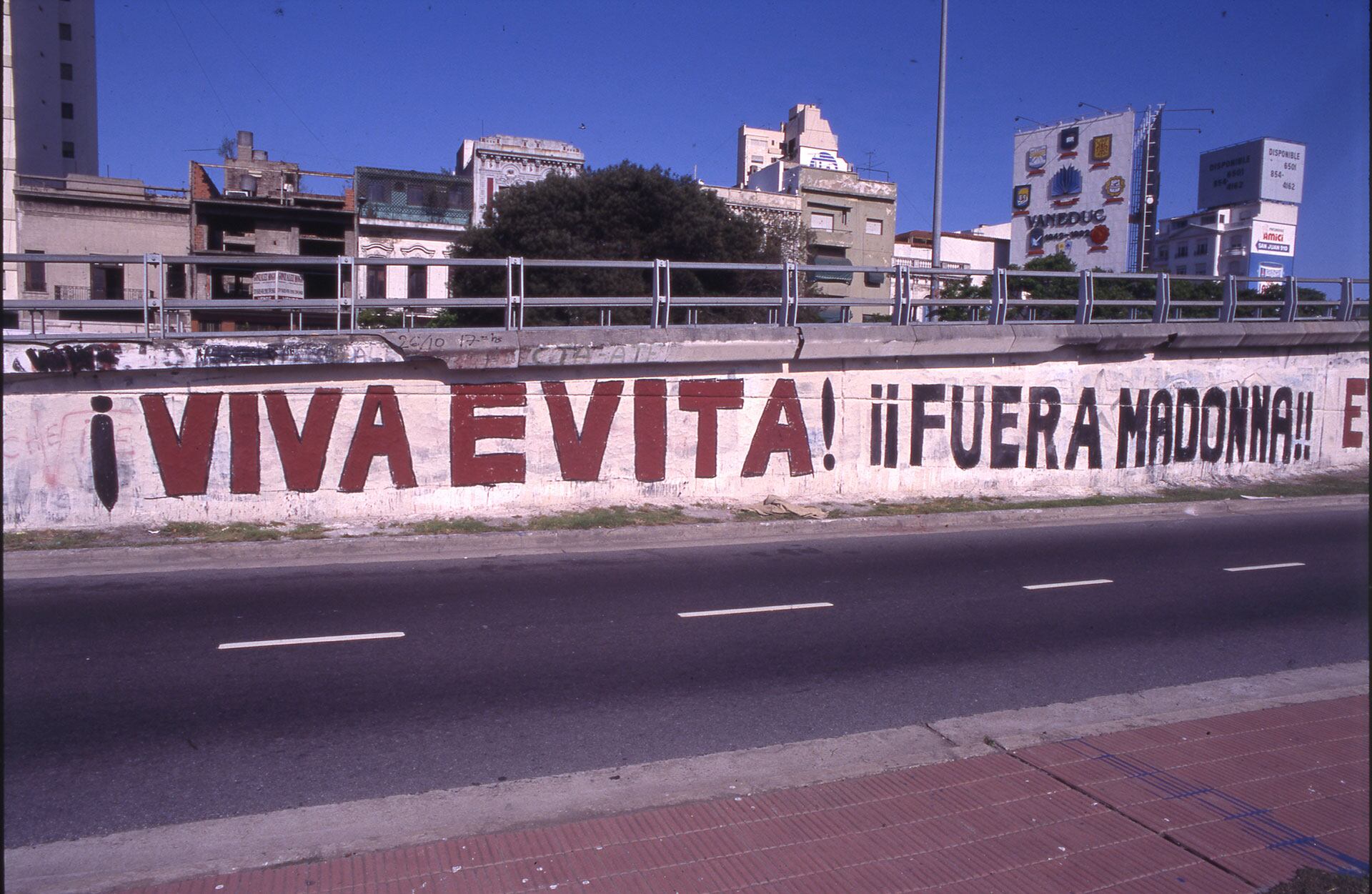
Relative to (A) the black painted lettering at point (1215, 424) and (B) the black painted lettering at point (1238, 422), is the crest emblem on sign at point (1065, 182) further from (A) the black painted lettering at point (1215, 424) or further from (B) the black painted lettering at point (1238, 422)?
(A) the black painted lettering at point (1215, 424)

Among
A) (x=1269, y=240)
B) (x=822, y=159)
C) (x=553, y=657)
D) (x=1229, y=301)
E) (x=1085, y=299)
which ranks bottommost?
(x=553, y=657)

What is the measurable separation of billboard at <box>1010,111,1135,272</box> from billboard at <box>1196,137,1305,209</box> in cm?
1658

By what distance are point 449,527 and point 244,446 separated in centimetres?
271

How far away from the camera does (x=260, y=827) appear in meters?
4.45

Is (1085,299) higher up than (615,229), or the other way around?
(615,229)

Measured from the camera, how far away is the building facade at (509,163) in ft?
189

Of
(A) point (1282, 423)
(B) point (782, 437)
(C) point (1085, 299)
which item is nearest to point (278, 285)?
(B) point (782, 437)

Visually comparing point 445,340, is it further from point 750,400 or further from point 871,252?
point 871,252

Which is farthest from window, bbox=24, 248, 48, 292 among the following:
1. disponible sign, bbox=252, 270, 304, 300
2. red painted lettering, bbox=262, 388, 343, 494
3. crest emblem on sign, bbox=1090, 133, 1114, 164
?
crest emblem on sign, bbox=1090, 133, 1114, 164

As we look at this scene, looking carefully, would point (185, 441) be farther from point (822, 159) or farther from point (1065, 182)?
point (822, 159)

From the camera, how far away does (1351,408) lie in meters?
19.6

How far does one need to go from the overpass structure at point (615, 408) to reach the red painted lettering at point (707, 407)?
0.10 feet

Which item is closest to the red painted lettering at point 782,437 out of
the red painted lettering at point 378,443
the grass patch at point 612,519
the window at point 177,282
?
the grass patch at point 612,519

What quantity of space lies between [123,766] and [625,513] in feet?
27.2
